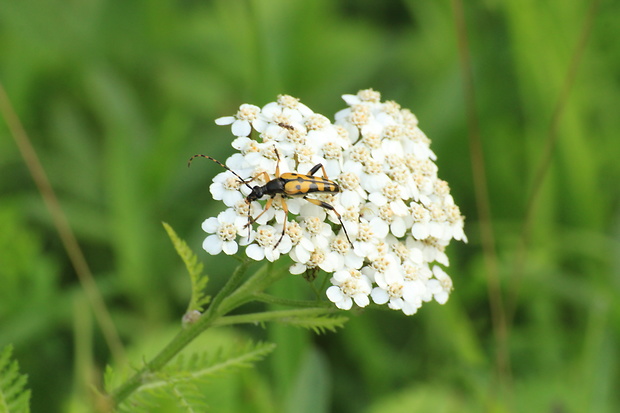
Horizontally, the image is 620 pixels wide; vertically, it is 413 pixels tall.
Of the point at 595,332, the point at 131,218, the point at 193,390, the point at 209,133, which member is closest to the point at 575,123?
the point at 595,332

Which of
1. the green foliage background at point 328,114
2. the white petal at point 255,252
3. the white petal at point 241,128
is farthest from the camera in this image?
the green foliage background at point 328,114

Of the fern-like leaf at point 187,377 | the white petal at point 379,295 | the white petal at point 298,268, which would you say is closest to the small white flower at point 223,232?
the white petal at point 298,268

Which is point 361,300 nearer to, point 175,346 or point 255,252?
point 255,252

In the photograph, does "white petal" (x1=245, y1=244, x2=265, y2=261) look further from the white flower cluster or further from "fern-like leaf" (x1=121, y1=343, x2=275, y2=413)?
"fern-like leaf" (x1=121, y1=343, x2=275, y2=413)

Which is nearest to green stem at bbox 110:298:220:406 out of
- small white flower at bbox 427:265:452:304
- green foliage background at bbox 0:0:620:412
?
small white flower at bbox 427:265:452:304

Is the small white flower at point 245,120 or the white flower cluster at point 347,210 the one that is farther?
the small white flower at point 245,120

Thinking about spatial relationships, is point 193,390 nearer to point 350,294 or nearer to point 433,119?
point 350,294

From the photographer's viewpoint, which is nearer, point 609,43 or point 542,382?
point 542,382

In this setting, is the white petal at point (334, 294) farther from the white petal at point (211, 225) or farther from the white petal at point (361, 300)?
the white petal at point (211, 225)
